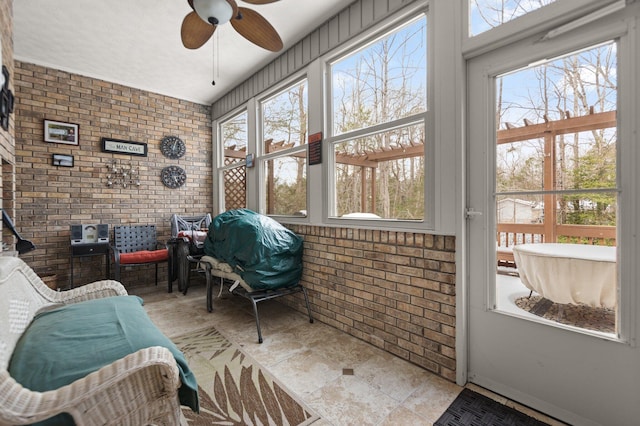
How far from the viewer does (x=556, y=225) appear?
170cm

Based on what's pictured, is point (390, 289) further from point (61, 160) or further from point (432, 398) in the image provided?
point (61, 160)

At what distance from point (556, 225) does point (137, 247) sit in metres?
5.01

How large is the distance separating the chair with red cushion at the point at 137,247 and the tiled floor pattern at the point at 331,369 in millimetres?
949

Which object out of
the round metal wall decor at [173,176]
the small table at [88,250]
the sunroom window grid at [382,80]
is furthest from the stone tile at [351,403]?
the round metal wall decor at [173,176]

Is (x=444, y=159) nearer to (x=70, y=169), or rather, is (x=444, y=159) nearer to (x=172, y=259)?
(x=172, y=259)

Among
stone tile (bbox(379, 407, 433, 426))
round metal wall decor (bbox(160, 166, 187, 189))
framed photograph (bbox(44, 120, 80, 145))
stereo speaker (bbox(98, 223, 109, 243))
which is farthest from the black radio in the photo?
stone tile (bbox(379, 407, 433, 426))

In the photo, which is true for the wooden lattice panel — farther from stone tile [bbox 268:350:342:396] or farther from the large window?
stone tile [bbox 268:350:342:396]

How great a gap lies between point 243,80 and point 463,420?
4545mm

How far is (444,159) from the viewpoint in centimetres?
207

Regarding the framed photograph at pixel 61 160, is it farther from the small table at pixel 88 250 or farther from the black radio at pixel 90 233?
the small table at pixel 88 250

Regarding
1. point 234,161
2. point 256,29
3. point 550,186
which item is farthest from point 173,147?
point 550,186

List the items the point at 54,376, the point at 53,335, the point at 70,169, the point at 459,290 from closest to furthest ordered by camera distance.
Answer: the point at 54,376 → the point at 53,335 → the point at 459,290 → the point at 70,169

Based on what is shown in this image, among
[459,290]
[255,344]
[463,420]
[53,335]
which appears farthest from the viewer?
[255,344]

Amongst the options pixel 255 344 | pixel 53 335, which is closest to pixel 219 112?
pixel 255 344
